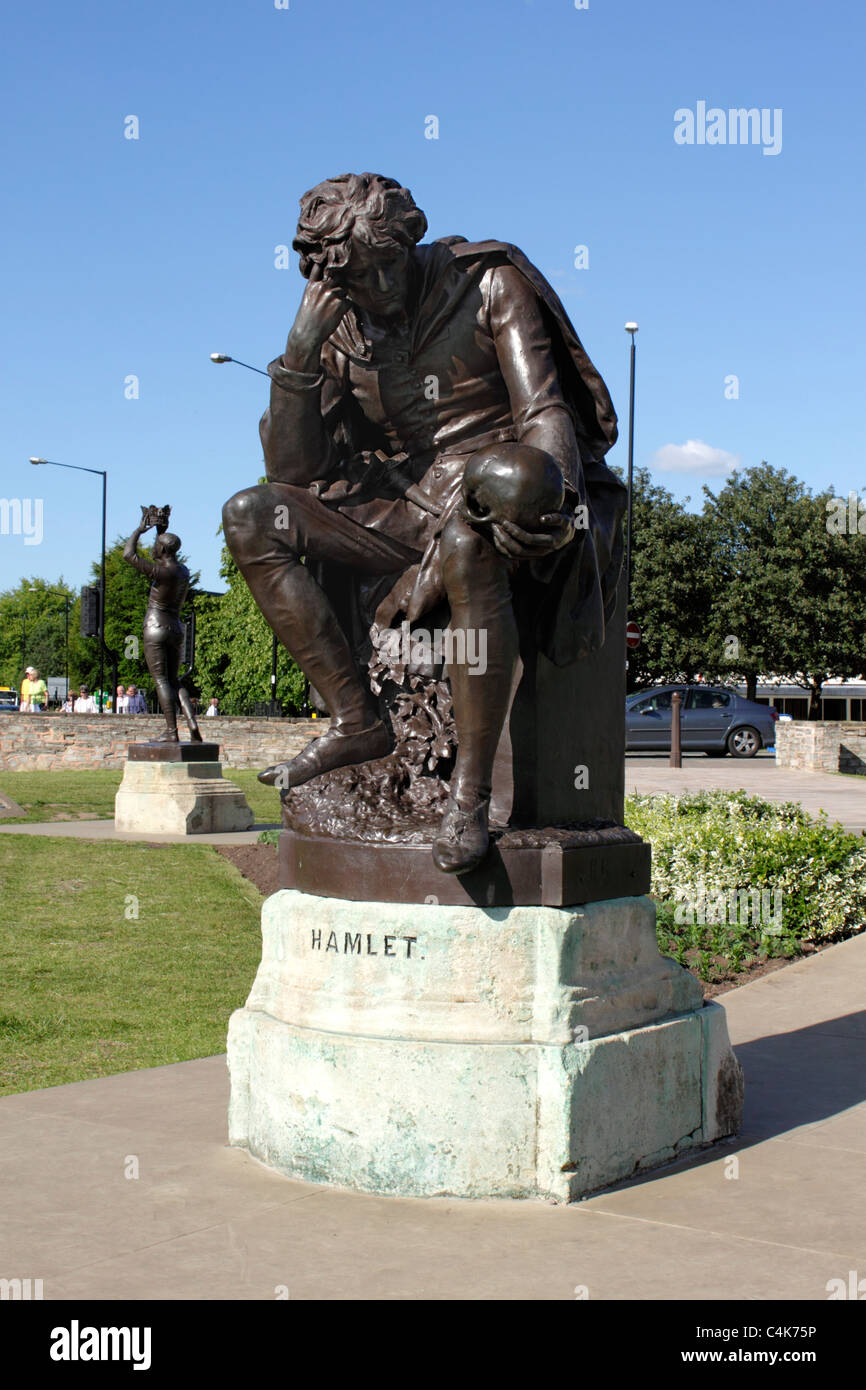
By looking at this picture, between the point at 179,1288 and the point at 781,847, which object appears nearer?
the point at 179,1288

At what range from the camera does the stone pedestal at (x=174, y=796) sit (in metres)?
14.8

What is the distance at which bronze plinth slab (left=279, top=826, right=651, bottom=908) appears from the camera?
12.1 ft

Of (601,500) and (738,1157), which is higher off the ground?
(601,500)

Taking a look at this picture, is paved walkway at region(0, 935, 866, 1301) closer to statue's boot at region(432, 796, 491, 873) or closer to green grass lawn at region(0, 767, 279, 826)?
statue's boot at region(432, 796, 491, 873)

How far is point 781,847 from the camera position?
30.0ft

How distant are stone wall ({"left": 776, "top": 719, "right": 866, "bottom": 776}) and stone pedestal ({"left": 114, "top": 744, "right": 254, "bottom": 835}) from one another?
14318 millimetres

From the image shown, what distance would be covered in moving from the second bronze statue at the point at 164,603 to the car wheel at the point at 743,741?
687 inches

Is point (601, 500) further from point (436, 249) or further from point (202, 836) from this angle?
point (202, 836)

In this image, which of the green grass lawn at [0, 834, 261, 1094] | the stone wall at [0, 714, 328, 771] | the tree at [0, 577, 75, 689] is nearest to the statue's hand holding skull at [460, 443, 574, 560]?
the green grass lawn at [0, 834, 261, 1094]

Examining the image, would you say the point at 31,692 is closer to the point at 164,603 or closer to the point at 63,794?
the point at 63,794

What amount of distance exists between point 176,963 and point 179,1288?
17.4ft

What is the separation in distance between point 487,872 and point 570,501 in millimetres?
1063

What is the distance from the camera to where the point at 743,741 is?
30094mm

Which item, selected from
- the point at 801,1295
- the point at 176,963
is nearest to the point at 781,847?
the point at 176,963
